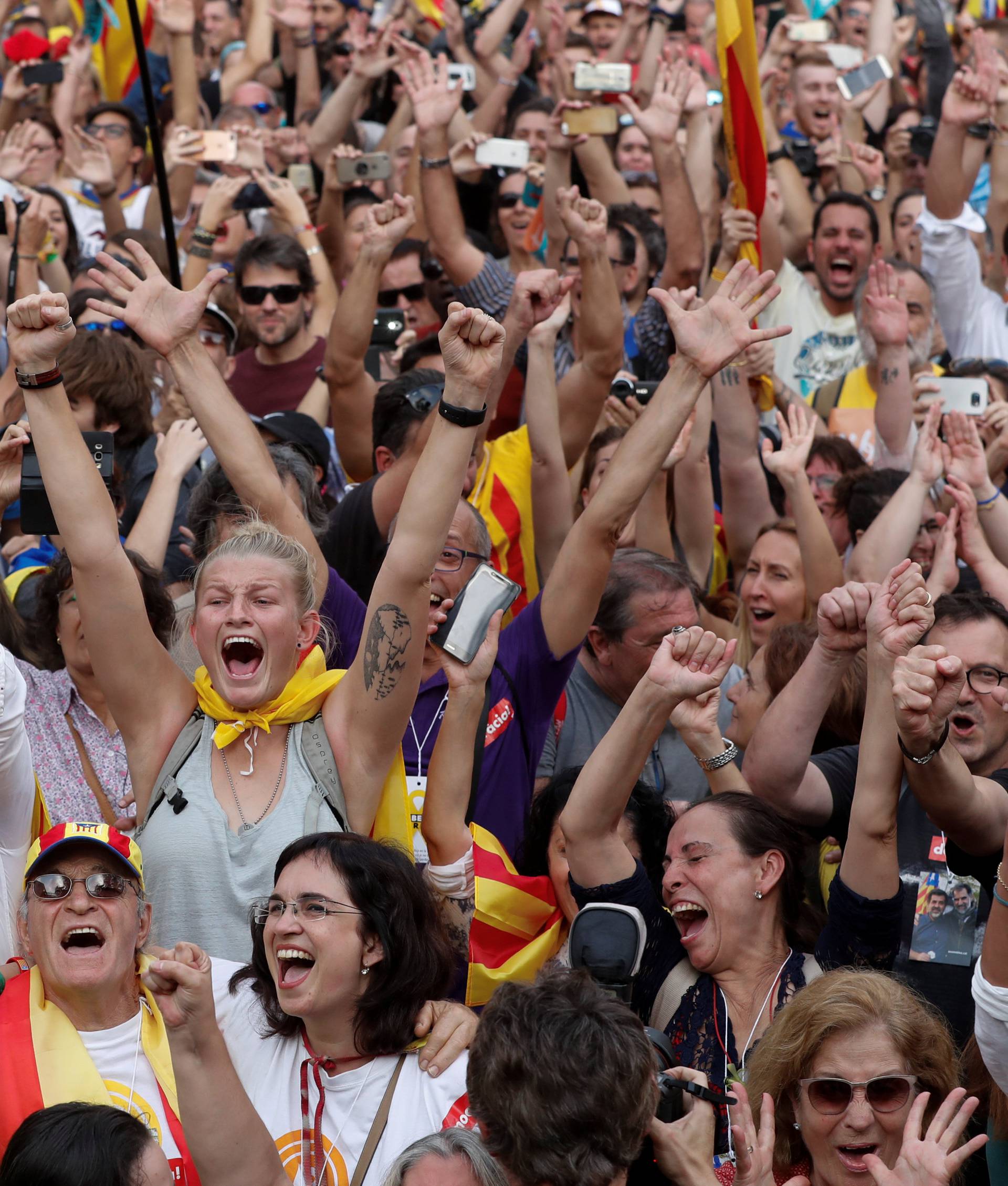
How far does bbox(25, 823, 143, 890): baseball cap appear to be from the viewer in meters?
3.07

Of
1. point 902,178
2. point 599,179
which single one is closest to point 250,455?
point 599,179

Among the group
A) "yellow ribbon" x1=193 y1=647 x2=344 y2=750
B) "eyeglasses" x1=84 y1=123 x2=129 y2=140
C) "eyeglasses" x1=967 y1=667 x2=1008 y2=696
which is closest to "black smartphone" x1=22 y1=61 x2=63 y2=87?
"eyeglasses" x1=84 y1=123 x2=129 y2=140

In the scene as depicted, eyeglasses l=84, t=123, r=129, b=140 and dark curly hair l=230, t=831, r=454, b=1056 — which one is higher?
dark curly hair l=230, t=831, r=454, b=1056

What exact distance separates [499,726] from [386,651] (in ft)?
2.33

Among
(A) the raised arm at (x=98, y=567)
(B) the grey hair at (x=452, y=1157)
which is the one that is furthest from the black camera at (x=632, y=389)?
(B) the grey hair at (x=452, y=1157)

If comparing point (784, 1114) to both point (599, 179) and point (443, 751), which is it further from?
point (599, 179)

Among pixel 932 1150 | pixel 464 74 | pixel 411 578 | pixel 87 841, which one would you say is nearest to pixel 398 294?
pixel 464 74

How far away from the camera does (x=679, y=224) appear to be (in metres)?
6.38

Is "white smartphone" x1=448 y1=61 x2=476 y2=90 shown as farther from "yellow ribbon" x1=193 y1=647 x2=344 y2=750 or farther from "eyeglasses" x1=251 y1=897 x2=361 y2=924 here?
"eyeglasses" x1=251 y1=897 x2=361 y2=924

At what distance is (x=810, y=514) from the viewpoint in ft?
16.1

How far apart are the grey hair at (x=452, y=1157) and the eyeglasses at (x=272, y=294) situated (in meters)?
4.50

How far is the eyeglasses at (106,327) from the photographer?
5903 mm

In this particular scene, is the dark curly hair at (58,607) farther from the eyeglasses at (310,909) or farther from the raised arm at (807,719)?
the raised arm at (807,719)

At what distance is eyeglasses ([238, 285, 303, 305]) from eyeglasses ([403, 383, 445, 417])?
193 centimetres
